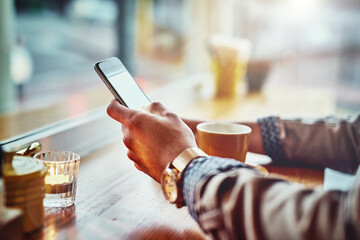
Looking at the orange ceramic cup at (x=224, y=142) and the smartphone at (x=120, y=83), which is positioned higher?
the smartphone at (x=120, y=83)

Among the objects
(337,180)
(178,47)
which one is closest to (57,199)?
(337,180)

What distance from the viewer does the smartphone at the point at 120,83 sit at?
785 mm

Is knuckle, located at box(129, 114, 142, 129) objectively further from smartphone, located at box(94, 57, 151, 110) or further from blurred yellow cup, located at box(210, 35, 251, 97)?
blurred yellow cup, located at box(210, 35, 251, 97)

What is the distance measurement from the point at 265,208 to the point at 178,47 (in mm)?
3265

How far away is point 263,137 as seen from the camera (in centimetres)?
105

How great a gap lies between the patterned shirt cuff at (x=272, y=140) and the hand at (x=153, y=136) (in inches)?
14.8

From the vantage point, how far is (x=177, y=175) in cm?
66

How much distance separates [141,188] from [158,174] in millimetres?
141

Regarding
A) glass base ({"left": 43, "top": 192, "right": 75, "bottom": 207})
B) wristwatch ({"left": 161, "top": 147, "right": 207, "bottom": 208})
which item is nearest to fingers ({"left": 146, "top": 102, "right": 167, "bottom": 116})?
wristwatch ({"left": 161, "top": 147, "right": 207, "bottom": 208})

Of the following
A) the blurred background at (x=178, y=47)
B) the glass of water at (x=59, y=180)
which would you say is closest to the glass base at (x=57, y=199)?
the glass of water at (x=59, y=180)

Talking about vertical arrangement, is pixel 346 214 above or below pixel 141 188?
above

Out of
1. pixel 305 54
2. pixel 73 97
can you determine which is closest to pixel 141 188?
pixel 73 97

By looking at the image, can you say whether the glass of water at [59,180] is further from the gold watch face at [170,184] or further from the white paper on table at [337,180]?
the white paper on table at [337,180]

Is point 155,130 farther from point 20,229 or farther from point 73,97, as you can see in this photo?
point 73,97
